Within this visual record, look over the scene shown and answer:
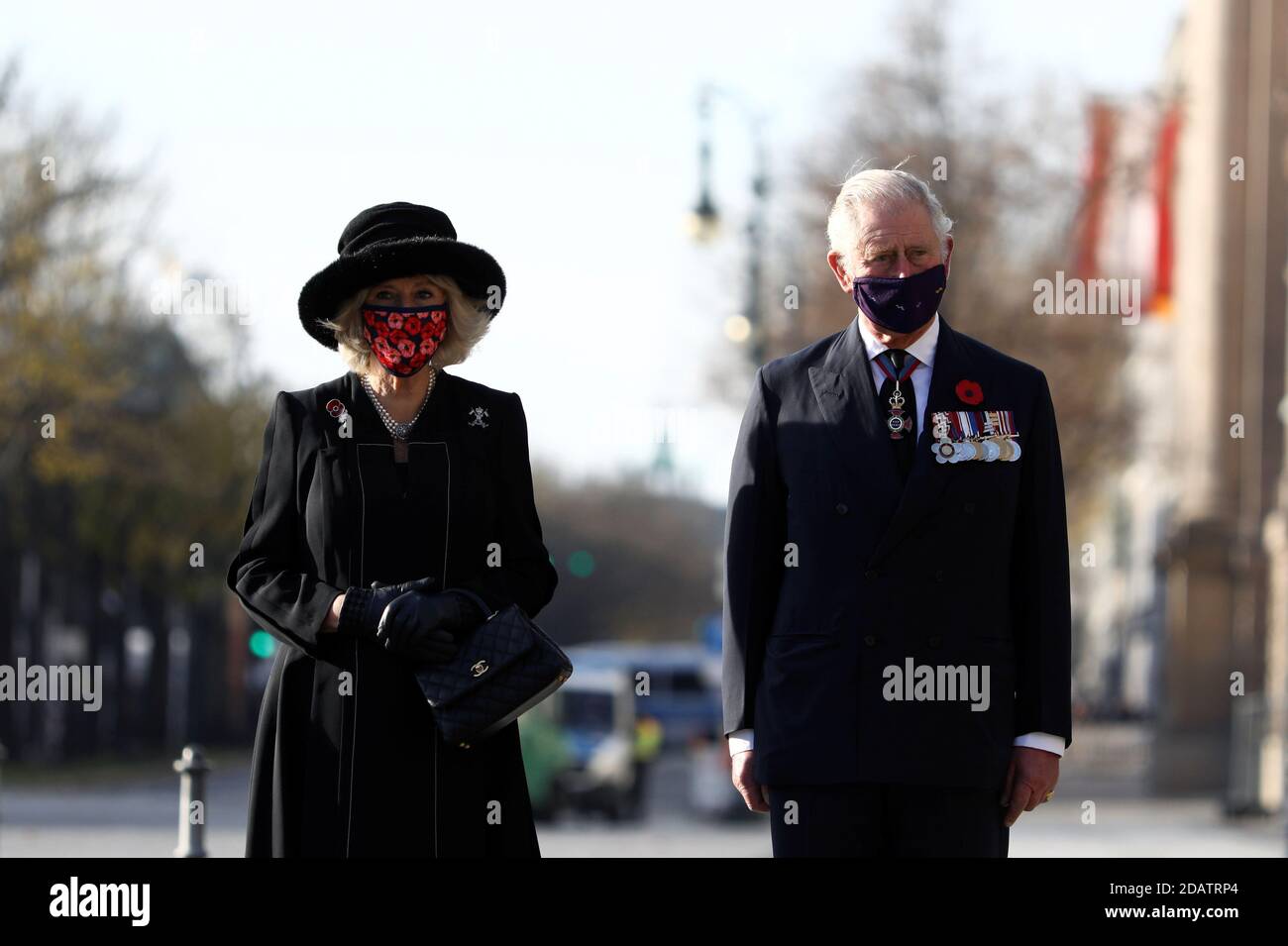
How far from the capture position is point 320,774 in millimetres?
5020

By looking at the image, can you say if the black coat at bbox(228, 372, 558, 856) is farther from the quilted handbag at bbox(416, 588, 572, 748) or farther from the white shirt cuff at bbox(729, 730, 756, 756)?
the white shirt cuff at bbox(729, 730, 756, 756)

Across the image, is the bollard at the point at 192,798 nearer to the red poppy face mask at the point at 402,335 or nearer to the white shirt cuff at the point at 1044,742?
the red poppy face mask at the point at 402,335

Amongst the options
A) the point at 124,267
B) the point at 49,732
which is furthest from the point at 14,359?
the point at 49,732

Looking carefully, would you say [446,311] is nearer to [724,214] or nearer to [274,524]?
[274,524]

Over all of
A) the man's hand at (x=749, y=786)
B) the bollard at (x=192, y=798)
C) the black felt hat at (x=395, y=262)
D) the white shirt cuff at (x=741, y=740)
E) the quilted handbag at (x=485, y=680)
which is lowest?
the bollard at (x=192, y=798)

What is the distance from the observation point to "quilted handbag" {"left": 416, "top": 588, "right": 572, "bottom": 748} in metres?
4.89

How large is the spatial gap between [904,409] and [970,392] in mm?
158

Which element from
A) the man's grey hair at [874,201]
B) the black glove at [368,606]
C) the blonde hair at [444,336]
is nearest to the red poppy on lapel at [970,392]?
the man's grey hair at [874,201]

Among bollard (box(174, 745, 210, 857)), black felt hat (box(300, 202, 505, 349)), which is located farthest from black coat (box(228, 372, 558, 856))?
bollard (box(174, 745, 210, 857))

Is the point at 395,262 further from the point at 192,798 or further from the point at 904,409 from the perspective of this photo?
the point at 192,798

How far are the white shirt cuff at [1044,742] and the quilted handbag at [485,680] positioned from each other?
1.05 m

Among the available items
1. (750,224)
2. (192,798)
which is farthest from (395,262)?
(750,224)

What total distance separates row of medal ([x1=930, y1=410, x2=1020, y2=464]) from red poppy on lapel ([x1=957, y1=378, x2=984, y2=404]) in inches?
1.4

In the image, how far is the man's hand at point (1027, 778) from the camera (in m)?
4.91
